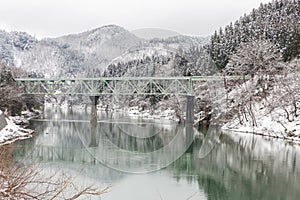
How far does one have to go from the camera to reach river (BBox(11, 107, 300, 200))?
14.4m

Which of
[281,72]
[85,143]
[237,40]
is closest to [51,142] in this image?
[85,143]

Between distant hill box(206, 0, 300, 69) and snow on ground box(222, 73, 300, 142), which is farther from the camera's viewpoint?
distant hill box(206, 0, 300, 69)

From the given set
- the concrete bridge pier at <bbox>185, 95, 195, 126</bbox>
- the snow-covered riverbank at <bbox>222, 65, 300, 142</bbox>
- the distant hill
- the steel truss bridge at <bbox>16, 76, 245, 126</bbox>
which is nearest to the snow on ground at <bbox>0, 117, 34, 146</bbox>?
the concrete bridge pier at <bbox>185, 95, 195, 126</bbox>

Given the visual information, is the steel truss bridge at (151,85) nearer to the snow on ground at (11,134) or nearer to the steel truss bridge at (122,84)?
the steel truss bridge at (122,84)

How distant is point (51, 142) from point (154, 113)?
131ft

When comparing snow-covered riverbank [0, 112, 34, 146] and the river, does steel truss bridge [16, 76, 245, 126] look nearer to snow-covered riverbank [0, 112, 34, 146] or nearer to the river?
the river

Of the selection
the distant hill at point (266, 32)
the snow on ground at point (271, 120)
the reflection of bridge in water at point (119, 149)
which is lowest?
the reflection of bridge in water at point (119, 149)

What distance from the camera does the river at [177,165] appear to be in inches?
566

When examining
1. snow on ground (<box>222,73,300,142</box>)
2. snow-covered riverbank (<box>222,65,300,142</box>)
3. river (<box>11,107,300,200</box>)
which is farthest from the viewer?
snow-covered riverbank (<box>222,65,300,142</box>)

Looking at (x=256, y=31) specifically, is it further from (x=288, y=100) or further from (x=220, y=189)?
(x=220, y=189)

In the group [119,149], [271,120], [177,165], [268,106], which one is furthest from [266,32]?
[177,165]

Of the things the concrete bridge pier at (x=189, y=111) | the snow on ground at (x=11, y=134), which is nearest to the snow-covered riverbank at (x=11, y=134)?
the snow on ground at (x=11, y=134)

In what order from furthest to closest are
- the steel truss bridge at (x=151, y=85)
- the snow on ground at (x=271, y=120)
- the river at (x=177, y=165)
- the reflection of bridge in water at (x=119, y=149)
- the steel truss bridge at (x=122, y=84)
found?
the steel truss bridge at (x=122, y=84) → the steel truss bridge at (x=151, y=85) → the snow on ground at (x=271, y=120) → the reflection of bridge in water at (x=119, y=149) → the river at (x=177, y=165)

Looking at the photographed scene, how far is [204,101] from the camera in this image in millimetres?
47688
